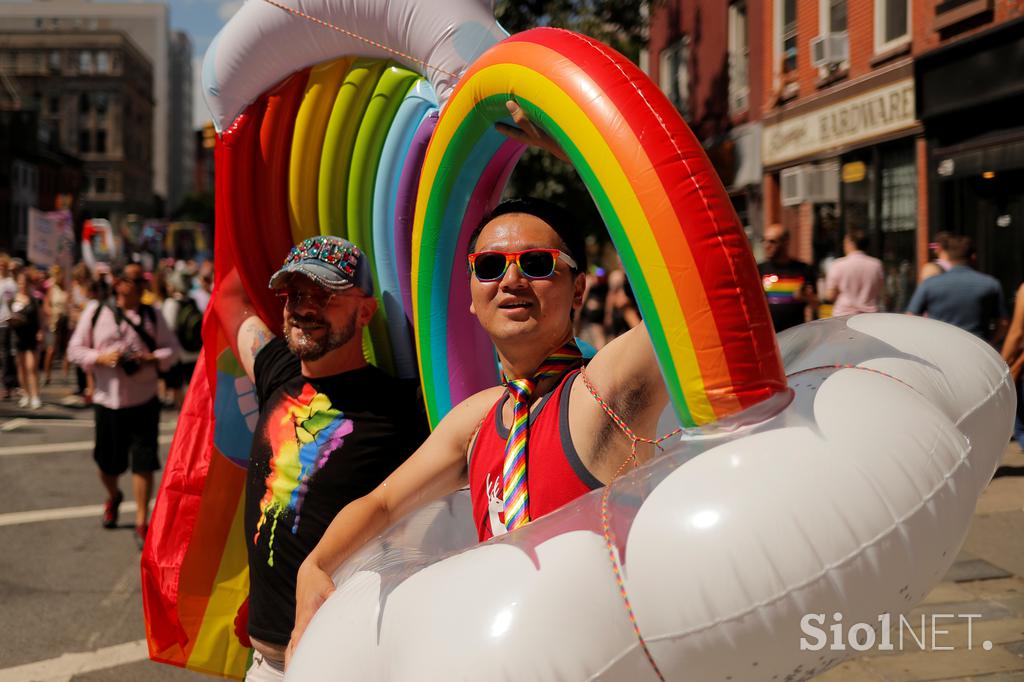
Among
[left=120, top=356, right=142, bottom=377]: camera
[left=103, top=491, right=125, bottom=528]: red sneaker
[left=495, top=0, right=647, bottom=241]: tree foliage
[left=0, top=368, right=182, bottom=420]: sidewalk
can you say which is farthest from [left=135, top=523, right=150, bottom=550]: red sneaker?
[left=495, top=0, right=647, bottom=241]: tree foliage

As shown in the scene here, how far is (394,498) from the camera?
6.93ft

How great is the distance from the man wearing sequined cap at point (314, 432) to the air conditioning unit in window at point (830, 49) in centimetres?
997

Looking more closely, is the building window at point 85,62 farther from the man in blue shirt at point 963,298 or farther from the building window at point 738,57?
the man in blue shirt at point 963,298

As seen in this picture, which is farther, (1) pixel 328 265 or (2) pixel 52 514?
(2) pixel 52 514

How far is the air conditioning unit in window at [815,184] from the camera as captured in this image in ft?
40.6

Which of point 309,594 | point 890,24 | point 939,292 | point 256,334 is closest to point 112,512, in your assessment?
point 256,334

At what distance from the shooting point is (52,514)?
725 centimetres

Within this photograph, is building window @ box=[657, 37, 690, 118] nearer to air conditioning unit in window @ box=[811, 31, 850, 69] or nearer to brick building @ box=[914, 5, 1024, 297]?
air conditioning unit in window @ box=[811, 31, 850, 69]

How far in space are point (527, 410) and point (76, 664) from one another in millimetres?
3555

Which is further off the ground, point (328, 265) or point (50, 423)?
point (328, 265)

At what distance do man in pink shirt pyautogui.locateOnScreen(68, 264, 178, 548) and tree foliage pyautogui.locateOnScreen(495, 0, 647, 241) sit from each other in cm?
633

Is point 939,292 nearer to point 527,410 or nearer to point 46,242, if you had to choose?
point 527,410

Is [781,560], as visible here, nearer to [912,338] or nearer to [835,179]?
[912,338]

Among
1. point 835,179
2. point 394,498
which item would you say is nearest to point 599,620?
point 394,498
